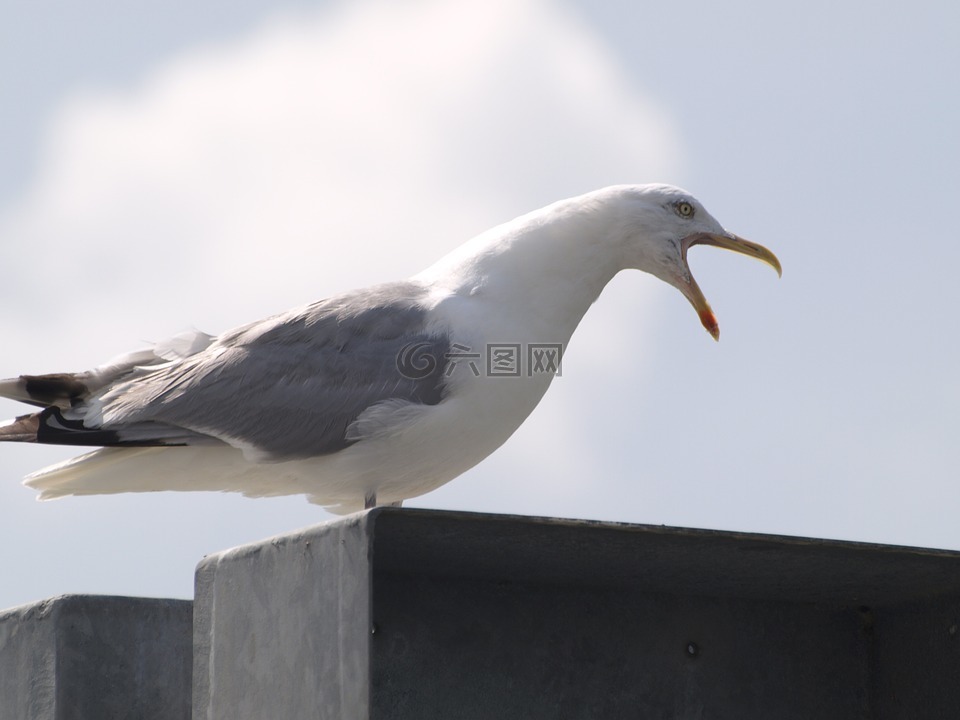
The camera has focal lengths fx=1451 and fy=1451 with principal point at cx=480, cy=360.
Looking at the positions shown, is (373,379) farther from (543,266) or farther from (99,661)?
(99,661)

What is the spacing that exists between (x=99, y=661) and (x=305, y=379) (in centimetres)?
158

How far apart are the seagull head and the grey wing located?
1132 millimetres

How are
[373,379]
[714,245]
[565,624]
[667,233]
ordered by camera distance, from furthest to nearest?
[714,245] < [667,233] < [373,379] < [565,624]

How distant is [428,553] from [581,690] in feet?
2.96

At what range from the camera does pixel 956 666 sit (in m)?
4.89

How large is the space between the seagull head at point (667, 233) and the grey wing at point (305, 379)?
113 cm

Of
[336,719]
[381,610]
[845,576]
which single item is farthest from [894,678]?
[336,719]

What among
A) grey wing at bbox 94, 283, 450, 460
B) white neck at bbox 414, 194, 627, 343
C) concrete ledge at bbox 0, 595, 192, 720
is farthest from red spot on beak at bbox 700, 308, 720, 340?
concrete ledge at bbox 0, 595, 192, 720

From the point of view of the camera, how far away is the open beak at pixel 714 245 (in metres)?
7.36

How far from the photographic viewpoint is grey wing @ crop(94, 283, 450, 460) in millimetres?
6609

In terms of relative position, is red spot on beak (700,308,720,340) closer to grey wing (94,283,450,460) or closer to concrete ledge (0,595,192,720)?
grey wing (94,283,450,460)

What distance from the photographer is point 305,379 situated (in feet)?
22.4

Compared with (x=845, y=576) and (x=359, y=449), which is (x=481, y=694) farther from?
(x=359, y=449)

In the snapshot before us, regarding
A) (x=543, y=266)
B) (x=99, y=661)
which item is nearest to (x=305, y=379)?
(x=543, y=266)
